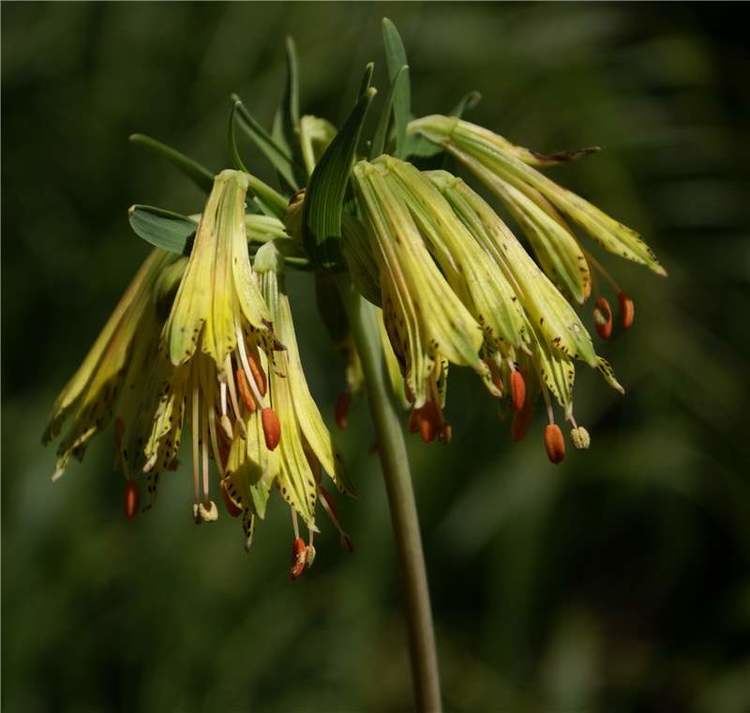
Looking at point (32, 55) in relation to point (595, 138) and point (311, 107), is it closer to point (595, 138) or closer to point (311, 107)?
point (311, 107)

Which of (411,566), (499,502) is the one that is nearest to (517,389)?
(411,566)

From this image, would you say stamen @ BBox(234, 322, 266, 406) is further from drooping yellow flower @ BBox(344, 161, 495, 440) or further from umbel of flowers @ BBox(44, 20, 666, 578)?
drooping yellow flower @ BBox(344, 161, 495, 440)

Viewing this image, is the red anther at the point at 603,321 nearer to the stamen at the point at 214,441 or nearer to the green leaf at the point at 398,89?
the green leaf at the point at 398,89

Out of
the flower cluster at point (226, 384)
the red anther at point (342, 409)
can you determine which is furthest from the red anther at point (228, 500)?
the red anther at point (342, 409)

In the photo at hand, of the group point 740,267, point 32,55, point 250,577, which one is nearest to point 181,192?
point 32,55

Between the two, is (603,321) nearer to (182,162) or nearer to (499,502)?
(182,162)

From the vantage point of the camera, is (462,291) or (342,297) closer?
(462,291)
